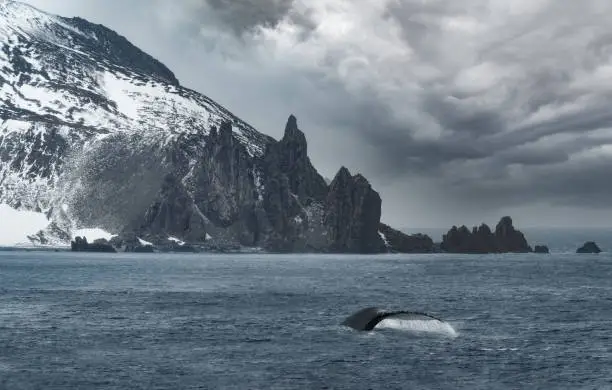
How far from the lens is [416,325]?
8056 cm

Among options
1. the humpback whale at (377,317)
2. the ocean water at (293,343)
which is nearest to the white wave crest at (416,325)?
the ocean water at (293,343)

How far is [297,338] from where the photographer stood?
74.1 metres

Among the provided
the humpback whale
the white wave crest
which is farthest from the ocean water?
the humpback whale

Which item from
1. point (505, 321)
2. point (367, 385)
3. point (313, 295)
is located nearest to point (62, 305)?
point (313, 295)

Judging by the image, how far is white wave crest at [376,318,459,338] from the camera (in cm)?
7950

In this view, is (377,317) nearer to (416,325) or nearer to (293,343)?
(416,325)

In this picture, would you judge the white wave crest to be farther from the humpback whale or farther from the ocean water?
the humpback whale

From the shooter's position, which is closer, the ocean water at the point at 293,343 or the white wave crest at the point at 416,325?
the ocean water at the point at 293,343

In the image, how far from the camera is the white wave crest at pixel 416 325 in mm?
79500

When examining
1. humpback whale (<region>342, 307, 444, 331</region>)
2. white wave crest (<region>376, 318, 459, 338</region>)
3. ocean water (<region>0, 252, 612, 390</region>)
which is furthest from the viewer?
humpback whale (<region>342, 307, 444, 331</region>)

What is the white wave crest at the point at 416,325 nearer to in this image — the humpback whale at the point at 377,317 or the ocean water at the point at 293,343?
the ocean water at the point at 293,343

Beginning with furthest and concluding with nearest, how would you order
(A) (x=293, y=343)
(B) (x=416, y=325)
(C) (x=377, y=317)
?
(C) (x=377, y=317), (B) (x=416, y=325), (A) (x=293, y=343)

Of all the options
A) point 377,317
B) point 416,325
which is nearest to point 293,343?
point 377,317

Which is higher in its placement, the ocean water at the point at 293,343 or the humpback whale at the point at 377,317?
the humpback whale at the point at 377,317
